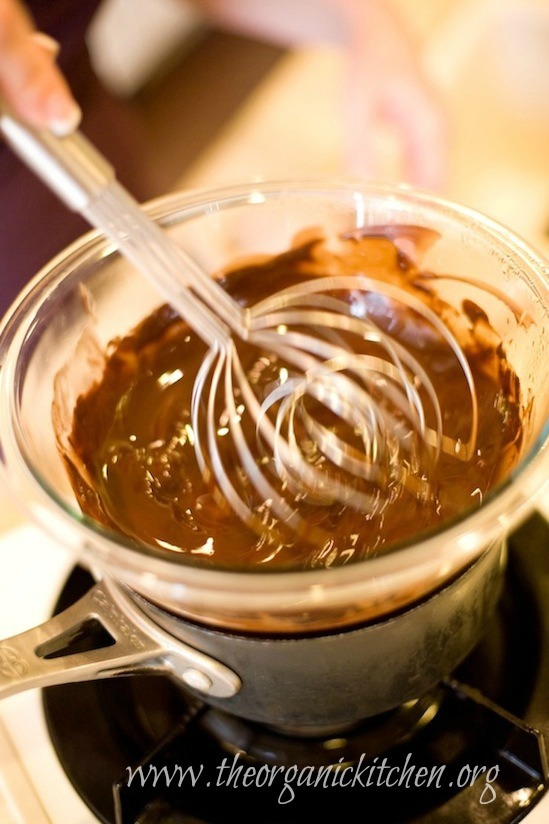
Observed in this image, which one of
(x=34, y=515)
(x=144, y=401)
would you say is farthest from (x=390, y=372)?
(x=34, y=515)

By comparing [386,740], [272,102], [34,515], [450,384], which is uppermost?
[272,102]

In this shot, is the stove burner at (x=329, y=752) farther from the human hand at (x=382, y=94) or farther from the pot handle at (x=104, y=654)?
the human hand at (x=382, y=94)

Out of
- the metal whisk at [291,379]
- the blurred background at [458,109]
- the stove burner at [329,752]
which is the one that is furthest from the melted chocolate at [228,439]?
the blurred background at [458,109]

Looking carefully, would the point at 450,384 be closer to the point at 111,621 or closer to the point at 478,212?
the point at 478,212

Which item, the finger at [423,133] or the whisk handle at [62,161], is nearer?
the whisk handle at [62,161]

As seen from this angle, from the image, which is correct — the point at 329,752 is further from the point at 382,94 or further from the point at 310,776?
the point at 382,94

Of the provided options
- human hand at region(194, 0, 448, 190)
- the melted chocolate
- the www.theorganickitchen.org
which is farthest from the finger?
the www.theorganickitchen.org

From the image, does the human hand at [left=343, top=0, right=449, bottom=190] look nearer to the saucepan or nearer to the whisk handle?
the saucepan

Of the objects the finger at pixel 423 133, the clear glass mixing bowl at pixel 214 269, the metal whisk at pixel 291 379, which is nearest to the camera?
the clear glass mixing bowl at pixel 214 269
